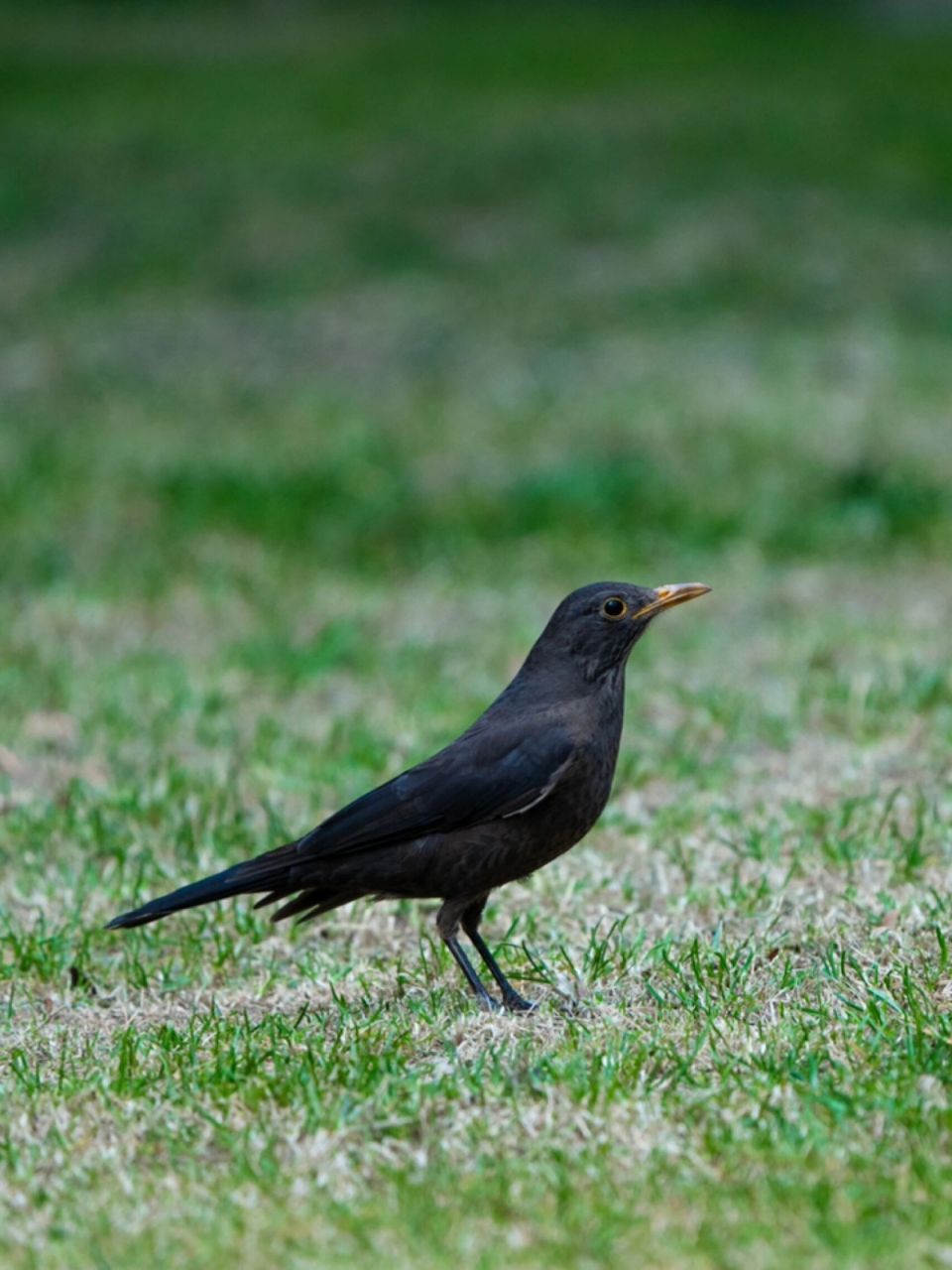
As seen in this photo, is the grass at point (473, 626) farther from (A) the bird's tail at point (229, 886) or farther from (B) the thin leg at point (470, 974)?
(A) the bird's tail at point (229, 886)

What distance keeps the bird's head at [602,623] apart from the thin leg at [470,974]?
74 cm

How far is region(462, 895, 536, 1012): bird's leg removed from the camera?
181 inches

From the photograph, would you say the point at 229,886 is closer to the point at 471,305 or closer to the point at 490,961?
the point at 490,961

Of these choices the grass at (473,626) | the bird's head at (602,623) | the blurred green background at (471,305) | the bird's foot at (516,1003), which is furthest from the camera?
the blurred green background at (471,305)

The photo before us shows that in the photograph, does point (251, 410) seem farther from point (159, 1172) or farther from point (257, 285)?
point (159, 1172)

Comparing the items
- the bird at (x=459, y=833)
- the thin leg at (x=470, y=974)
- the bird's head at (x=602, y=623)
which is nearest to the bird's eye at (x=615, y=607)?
the bird's head at (x=602, y=623)

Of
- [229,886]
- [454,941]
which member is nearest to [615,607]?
[454,941]

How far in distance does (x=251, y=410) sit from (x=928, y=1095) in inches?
417

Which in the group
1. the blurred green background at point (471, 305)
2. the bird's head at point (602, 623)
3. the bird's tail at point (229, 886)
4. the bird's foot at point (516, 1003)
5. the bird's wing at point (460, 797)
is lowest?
the bird's foot at point (516, 1003)

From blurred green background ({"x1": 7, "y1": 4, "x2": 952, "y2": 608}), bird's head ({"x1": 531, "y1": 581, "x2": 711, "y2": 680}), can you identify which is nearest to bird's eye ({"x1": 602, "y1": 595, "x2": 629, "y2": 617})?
bird's head ({"x1": 531, "y1": 581, "x2": 711, "y2": 680})

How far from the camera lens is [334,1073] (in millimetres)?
4027

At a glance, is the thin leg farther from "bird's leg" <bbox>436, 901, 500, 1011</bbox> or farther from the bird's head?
the bird's head

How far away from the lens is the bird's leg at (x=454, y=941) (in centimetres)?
461

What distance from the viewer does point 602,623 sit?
16.3 feet
